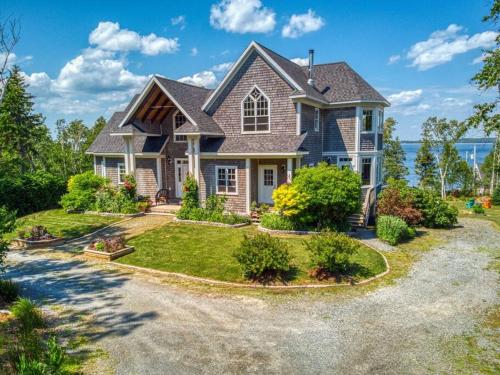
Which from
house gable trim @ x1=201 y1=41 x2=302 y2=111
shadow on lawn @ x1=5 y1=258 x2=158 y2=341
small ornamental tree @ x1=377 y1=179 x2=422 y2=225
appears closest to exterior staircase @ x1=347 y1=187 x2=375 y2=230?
small ornamental tree @ x1=377 y1=179 x2=422 y2=225

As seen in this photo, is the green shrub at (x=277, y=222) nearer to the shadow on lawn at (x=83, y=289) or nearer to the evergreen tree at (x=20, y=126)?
the shadow on lawn at (x=83, y=289)

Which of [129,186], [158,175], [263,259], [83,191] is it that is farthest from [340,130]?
[83,191]

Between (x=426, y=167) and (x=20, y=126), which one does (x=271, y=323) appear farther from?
(x=426, y=167)

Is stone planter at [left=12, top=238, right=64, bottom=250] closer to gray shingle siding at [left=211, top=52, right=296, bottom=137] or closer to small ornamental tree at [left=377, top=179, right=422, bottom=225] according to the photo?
gray shingle siding at [left=211, top=52, right=296, bottom=137]

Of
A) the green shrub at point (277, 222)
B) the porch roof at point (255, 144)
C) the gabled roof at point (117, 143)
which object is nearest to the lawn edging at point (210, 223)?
the green shrub at point (277, 222)

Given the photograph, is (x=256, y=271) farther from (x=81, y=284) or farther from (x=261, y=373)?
(x=81, y=284)

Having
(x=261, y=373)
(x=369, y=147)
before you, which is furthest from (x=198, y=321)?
(x=369, y=147)
